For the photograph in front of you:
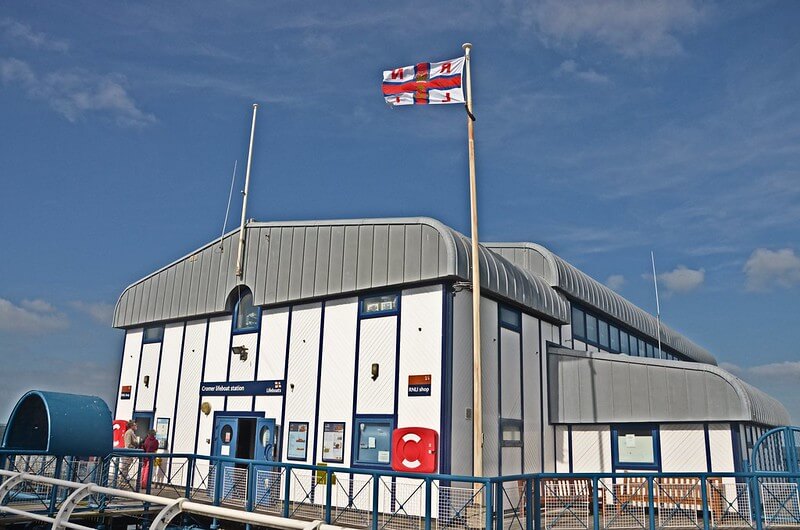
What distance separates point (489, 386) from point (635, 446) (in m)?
4.75

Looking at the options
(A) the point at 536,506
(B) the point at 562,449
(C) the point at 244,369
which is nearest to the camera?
(A) the point at 536,506

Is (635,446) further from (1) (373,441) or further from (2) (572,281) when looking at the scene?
(1) (373,441)

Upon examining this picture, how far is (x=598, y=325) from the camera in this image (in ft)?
77.3

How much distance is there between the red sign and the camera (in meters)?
14.4

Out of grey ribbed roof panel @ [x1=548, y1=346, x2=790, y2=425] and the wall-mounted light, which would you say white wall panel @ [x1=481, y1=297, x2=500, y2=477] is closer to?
grey ribbed roof panel @ [x1=548, y1=346, x2=790, y2=425]

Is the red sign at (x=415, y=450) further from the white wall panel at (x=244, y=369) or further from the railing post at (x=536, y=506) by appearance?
the white wall panel at (x=244, y=369)

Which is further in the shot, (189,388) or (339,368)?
(189,388)

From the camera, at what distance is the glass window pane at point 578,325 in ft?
70.7

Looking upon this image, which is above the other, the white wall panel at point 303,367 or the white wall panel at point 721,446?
the white wall panel at point 303,367

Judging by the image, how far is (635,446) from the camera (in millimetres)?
17672

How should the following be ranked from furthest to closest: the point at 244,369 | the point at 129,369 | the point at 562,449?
the point at 129,369 < the point at 244,369 < the point at 562,449

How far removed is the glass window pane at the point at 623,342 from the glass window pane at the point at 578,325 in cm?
394

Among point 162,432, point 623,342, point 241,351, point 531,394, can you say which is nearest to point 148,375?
point 162,432

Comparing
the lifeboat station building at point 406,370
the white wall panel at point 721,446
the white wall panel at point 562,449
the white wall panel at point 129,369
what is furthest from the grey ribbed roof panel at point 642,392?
the white wall panel at point 129,369
